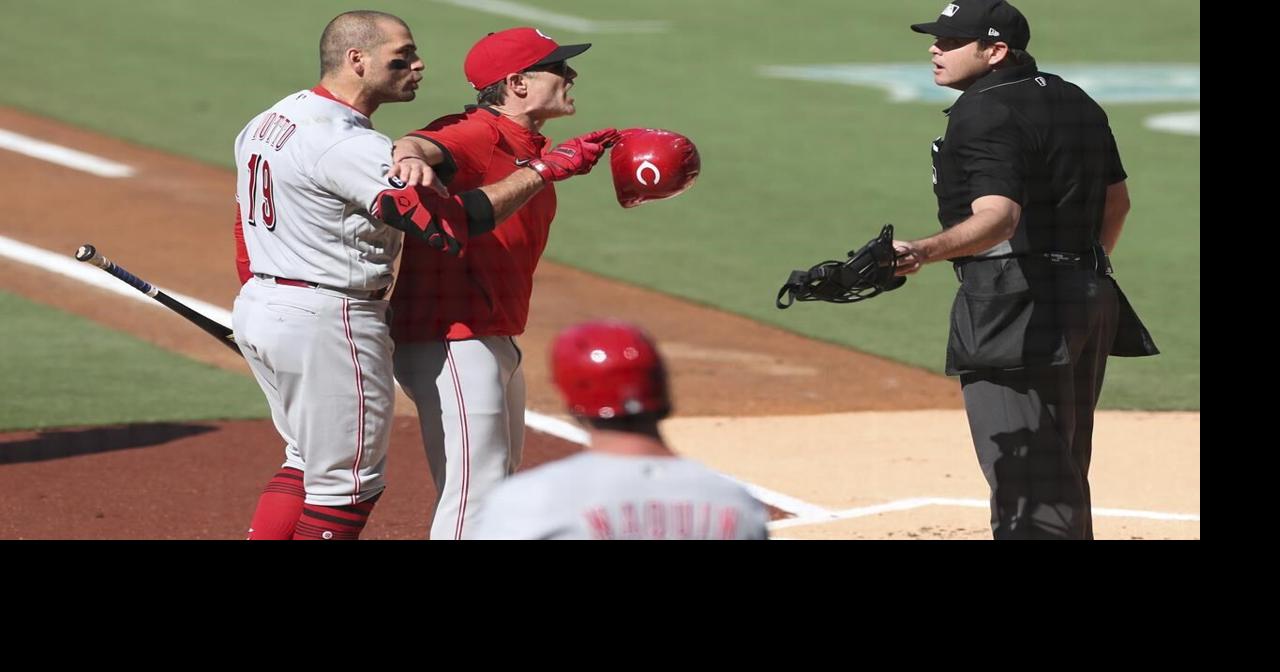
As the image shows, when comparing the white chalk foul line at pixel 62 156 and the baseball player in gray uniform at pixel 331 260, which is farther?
the white chalk foul line at pixel 62 156

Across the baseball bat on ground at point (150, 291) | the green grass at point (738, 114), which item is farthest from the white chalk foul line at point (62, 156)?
the baseball bat on ground at point (150, 291)

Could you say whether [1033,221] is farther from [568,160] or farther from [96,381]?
[96,381]

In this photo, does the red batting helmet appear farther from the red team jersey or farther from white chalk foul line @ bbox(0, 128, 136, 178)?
white chalk foul line @ bbox(0, 128, 136, 178)

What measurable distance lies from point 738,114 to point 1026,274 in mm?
11182

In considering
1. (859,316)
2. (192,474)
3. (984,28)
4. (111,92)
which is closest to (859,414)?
(859,316)

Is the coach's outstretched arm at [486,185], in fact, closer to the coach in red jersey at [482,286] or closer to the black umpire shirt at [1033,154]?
the coach in red jersey at [482,286]

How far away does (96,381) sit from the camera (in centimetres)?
901

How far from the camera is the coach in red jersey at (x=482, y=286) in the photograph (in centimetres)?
490

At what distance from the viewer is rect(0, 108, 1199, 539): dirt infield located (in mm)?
6953

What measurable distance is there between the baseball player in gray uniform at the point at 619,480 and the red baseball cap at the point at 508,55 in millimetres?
1871

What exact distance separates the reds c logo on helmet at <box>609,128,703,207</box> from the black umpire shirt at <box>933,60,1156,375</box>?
758mm

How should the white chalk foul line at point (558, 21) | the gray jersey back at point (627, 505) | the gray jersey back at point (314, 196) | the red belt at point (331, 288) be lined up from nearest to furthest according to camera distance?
the gray jersey back at point (627, 505), the gray jersey back at point (314, 196), the red belt at point (331, 288), the white chalk foul line at point (558, 21)
